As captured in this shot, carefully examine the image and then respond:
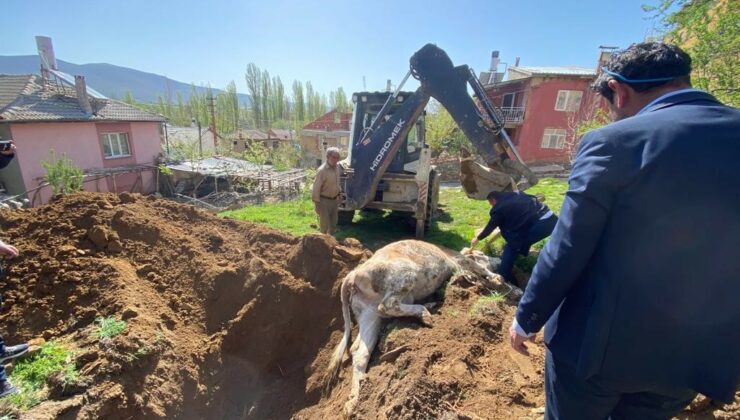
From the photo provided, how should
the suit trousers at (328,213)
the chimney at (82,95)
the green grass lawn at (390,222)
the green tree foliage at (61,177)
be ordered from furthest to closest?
the chimney at (82,95) < the green tree foliage at (61,177) < the green grass lawn at (390,222) < the suit trousers at (328,213)

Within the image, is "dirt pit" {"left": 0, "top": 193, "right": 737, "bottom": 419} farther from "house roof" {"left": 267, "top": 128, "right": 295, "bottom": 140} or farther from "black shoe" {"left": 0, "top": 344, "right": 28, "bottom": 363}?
"house roof" {"left": 267, "top": 128, "right": 295, "bottom": 140}

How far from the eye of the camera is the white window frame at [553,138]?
2375 centimetres

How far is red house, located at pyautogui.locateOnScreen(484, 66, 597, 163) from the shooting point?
22219 millimetres

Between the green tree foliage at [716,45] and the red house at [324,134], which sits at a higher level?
the green tree foliage at [716,45]

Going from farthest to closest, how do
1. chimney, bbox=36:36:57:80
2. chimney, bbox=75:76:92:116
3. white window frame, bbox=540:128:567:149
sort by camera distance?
white window frame, bbox=540:128:567:149 → chimney, bbox=36:36:57:80 → chimney, bbox=75:76:92:116

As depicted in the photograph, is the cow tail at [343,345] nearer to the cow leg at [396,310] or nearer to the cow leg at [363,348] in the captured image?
the cow leg at [363,348]

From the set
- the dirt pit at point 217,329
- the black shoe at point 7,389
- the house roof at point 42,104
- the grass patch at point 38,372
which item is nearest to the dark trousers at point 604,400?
the dirt pit at point 217,329

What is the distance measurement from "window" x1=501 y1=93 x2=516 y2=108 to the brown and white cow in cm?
2423

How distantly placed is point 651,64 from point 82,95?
25347 mm

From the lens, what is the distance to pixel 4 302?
3.28 meters

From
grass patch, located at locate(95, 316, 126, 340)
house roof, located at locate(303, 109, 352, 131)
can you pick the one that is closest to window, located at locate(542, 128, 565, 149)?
house roof, located at locate(303, 109, 352, 131)

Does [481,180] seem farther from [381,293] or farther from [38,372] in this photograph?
[38,372]

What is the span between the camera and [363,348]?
3.27 metres

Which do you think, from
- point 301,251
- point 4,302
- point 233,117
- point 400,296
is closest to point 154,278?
point 4,302
